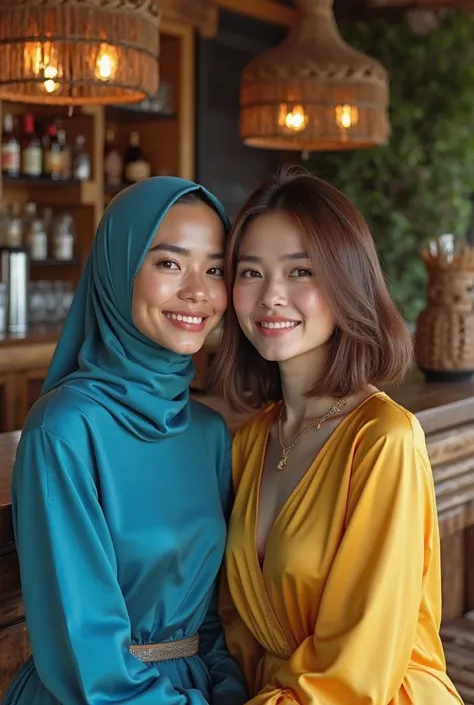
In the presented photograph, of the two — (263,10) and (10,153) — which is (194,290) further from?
(263,10)

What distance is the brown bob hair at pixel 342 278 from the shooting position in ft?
5.27

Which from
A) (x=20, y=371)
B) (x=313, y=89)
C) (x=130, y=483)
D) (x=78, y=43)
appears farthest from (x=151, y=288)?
(x=20, y=371)

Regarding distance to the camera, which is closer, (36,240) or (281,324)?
(281,324)

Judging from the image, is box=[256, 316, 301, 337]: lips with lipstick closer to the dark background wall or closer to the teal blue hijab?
the teal blue hijab

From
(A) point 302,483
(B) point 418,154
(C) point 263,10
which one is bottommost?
(A) point 302,483

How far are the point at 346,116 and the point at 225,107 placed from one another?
249 centimetres

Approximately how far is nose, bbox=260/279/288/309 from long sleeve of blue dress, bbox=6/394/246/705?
275mm

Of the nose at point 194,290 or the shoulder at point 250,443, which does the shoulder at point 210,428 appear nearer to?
the shoulder at point 250,443

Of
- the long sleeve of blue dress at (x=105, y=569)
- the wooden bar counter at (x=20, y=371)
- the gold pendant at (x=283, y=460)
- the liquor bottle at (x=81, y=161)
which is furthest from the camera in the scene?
the liquor bottle at (x=81, y=161)

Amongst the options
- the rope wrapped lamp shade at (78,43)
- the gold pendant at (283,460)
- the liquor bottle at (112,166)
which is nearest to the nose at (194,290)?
the gold pendant at (283,460)

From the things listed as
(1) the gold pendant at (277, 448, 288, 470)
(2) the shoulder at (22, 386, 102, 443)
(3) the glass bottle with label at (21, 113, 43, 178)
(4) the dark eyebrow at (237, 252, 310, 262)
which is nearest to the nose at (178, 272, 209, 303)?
(4) the dark eyebrow at (237, 252, 310, 262)

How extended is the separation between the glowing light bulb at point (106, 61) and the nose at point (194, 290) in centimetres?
107

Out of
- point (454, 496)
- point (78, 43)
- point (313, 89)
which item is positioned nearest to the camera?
point (78, 43)

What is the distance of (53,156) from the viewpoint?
15.5ft
